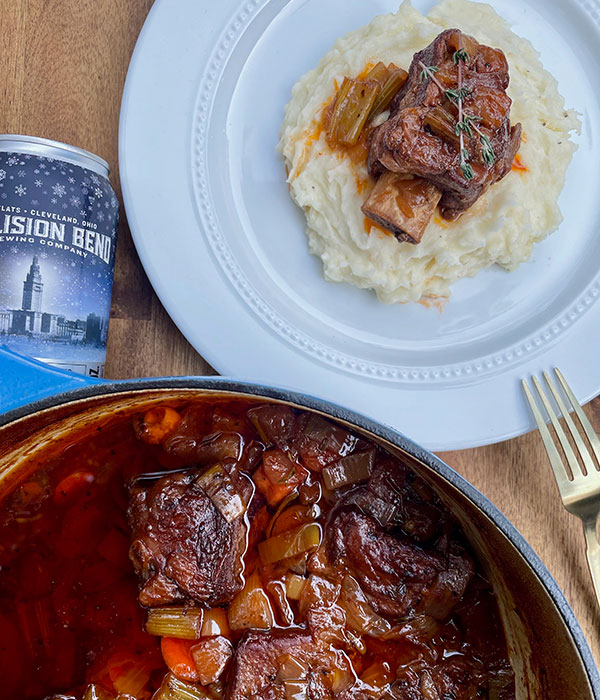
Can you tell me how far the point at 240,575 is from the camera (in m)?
2.23

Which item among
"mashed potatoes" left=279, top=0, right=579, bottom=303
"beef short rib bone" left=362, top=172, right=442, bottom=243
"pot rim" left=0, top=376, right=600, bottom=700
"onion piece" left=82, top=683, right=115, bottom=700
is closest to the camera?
"pot rim" left=0, top=376, right=600, bottom=700

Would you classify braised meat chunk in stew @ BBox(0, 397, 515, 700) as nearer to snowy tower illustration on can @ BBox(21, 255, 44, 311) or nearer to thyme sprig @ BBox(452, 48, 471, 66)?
snowy tower illustration on can @ BBox(21, 255, 44, 311)

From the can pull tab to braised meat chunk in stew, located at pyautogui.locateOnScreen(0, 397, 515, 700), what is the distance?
490mm

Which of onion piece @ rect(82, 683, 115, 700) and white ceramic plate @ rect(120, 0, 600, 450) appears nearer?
onion piece @ rect(82, 683, 115, 700)

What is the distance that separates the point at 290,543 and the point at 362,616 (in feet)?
1.16

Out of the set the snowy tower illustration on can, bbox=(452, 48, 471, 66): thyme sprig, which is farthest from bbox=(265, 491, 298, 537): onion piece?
bbox=(452, 48, 471, 66): thyme sprig

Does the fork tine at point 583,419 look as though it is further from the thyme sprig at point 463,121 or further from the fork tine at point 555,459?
the thyme sprig at point 463,121

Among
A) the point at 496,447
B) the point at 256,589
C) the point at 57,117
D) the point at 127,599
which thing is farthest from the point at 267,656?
the point at 57,117

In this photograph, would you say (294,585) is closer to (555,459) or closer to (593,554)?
(555,459)

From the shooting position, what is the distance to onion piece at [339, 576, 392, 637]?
2207mm

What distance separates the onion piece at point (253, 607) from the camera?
222cm

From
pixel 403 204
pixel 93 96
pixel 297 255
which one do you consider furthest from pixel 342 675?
pixel 93 96

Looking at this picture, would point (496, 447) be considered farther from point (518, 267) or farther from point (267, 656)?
point (267, 656)

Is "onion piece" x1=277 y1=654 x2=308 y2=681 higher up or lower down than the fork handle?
lower down
